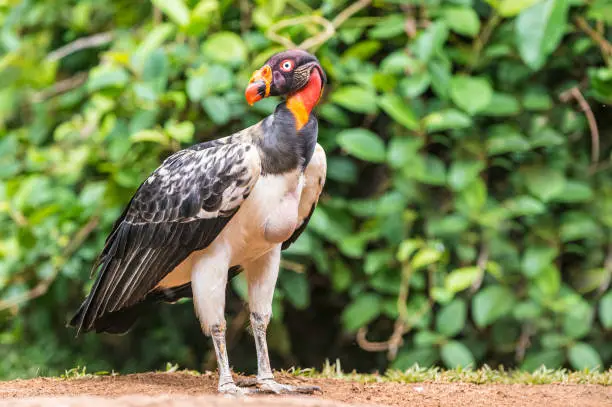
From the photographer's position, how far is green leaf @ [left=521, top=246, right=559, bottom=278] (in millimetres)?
6016

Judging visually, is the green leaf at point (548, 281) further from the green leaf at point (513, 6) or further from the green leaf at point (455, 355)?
the green leaf at point (513, 6)

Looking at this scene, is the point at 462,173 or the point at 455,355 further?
the point at 462,173

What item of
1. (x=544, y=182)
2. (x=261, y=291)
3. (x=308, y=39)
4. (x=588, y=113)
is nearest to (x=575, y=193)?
(x=544, y=182)

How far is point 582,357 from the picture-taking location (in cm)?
589

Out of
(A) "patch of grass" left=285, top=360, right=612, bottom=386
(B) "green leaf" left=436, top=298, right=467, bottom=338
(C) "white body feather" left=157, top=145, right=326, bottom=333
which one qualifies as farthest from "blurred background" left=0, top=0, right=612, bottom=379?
(C) "white body feather" left=157, top=145, right=326, bottom=333

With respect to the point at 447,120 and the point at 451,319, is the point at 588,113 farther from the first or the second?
the point at 451,319

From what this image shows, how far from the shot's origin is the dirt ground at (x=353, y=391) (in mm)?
3982

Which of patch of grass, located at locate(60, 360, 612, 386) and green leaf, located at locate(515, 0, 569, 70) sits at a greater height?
green leaf, located at locate(515, 0, 569, 70)

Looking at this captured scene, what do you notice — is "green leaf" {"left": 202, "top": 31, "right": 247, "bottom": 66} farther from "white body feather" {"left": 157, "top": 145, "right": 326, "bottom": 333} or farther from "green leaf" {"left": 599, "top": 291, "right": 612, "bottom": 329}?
"green leaf" {"left": 599, "top": 291, "right": 612, "bottom": 329}

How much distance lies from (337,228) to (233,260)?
198cm

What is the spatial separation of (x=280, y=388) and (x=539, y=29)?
2823 millimetres

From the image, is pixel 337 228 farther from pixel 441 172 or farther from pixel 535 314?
pixel 535 314

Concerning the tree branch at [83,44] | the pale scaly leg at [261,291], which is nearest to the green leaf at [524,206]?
the pale scaly leg at [261,291]

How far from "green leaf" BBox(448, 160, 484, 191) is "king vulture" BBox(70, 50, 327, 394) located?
1.79 m
